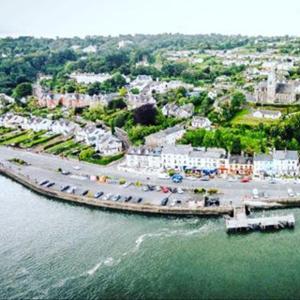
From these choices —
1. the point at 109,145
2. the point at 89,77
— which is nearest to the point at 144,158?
the point at 109,145

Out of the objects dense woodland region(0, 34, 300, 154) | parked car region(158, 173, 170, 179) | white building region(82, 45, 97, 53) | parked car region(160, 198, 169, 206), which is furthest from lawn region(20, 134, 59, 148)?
white building region(82, 45, 97, 53)

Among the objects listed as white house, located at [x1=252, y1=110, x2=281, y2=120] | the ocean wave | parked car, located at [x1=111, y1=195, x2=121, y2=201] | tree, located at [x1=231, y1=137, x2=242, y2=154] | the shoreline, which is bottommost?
the ocean wave

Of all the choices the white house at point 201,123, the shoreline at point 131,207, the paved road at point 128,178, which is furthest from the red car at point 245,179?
the white house at point 201,123

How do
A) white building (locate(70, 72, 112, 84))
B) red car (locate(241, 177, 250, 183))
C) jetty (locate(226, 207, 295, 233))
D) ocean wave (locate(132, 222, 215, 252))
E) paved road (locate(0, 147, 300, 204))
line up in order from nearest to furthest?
ocean wave (locate(132, 222, 215, 252)) < jetty (locate(226, 207, 295, 233)) < paved road (locate(0, 147, 300, 204)) < red car (locate(241, 177, 250, 183)) < white building (locate(70, 72, 112, 84))

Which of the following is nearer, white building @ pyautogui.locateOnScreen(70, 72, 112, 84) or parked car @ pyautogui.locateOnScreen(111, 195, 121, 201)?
parked car @ pyautogui.locateOnScreen(111, 195, 121, 201)

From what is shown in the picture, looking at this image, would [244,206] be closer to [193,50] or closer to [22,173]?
[22,173]

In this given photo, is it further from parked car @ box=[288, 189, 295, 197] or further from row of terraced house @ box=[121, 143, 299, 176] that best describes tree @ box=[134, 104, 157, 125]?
parked car @ box=[288, 189, 295, 197]

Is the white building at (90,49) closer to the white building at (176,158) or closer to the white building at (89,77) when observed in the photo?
the white building at (89,77)
